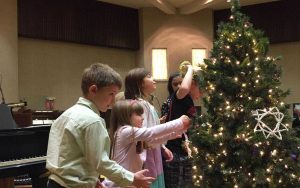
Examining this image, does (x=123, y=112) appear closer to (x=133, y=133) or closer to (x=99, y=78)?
(x=133, y=133)

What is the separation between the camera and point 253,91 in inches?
110

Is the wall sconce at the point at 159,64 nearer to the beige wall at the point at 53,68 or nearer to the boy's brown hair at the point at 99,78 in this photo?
the beige wall at the point at 53,68

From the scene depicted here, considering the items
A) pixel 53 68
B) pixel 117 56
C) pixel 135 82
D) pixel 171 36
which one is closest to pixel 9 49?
pixel 53 68

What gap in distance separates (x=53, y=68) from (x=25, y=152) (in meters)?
4.74

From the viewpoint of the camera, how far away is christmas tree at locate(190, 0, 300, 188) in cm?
270

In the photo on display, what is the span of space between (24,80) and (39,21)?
1073mm

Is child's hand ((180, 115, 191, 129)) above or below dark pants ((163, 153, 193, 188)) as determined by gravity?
above

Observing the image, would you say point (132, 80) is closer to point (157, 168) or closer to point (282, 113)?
point (157, 168)

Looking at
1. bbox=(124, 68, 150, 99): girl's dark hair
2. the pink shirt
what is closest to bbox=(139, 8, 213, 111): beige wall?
bbox=(124, 68, 150, 99): girl's dark hair

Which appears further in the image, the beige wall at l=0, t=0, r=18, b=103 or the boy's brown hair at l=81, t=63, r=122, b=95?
the beige wall at l=0, t=0, r=18, b=103

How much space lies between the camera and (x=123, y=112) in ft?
9.28

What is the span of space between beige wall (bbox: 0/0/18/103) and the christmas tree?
4938 millimetres

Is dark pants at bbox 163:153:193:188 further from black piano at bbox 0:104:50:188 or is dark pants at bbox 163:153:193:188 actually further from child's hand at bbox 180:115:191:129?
black piano at bbox 0:104:50:188

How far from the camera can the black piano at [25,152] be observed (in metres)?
3.30
